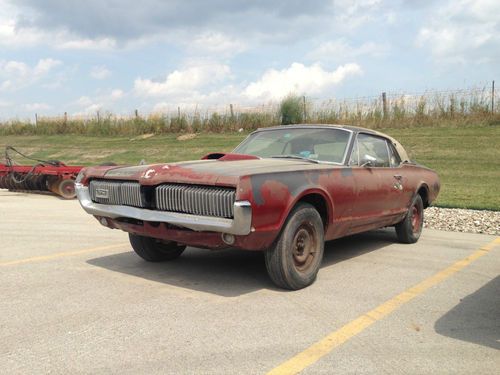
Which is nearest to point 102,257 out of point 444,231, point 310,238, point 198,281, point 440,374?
point 198,281

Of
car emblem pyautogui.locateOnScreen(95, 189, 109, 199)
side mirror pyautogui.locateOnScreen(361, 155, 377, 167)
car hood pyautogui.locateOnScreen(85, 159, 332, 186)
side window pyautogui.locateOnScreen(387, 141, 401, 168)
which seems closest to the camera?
car hood pyautogui.locateOnScreen(85, 159, 332, 186)

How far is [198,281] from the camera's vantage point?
512cm

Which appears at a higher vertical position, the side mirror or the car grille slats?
the side mirror

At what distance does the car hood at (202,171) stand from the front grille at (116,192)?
7cm

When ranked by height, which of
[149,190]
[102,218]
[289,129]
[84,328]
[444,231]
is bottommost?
[444,231]

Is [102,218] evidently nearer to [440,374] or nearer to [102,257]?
[102,257]

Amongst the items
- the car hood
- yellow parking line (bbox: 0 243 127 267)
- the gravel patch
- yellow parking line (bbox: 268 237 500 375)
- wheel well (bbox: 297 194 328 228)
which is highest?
the car hood

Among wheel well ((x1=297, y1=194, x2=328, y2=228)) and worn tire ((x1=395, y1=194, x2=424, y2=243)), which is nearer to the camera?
wheel well ((x1=297, y1=194, x2=328, y2=228))

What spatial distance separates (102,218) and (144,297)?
4.18 feet

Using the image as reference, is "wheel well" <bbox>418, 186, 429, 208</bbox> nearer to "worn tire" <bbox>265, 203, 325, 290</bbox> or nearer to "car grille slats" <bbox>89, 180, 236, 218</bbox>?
"worn tire" <bbox>265, 203, 325, 290</bbox>

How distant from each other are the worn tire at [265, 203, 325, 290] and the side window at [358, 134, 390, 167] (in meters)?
1.44

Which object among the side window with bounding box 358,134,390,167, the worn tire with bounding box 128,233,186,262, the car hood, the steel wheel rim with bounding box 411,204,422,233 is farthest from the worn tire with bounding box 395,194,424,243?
the worn tire with bounding box 128,233,186,262

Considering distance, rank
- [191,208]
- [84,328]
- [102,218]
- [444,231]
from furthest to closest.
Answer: [444,231] → [102,218] → [191,208] → [84,328]

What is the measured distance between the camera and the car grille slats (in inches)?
171
